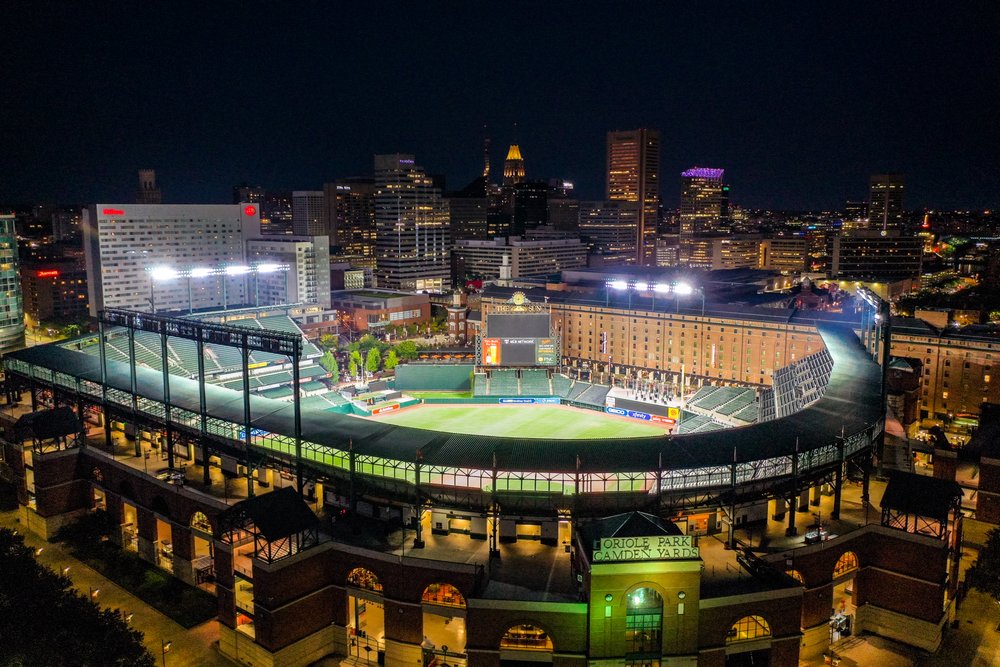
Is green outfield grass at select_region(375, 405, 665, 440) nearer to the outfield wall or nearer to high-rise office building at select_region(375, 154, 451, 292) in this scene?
the outfield wall

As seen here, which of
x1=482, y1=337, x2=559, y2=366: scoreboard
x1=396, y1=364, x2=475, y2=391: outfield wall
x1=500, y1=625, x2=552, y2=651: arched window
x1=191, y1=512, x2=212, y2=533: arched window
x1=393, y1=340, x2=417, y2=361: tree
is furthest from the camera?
x1=393, y1=340, x2=417, y2=361: tree

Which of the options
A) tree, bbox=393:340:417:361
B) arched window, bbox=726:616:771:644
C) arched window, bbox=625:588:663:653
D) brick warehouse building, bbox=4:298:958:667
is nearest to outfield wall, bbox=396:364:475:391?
tree, bbox=393:340:417:361

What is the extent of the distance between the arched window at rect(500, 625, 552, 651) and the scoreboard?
164 ft

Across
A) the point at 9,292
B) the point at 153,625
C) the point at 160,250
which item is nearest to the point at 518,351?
the point at 153,625

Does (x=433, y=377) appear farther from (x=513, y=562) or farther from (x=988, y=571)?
(x=988, y=571)

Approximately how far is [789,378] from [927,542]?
Result: 3290 centimetres

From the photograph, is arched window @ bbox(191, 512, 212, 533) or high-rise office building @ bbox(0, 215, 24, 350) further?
high-rise office building @ bbox(0, 215, 24, 350)

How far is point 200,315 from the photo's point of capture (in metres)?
85.0

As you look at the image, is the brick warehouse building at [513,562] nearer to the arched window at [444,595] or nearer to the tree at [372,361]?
the arched window at [444,595]

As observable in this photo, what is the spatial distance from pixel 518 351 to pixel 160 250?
79.2 m

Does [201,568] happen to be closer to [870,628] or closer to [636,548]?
[636,548]

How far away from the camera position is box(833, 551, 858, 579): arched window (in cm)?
3312

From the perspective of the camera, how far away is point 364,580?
3183 cm

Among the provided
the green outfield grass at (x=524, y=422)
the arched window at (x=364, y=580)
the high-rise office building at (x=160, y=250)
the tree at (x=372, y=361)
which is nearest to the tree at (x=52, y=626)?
the arched window at (x=364, y=580)
